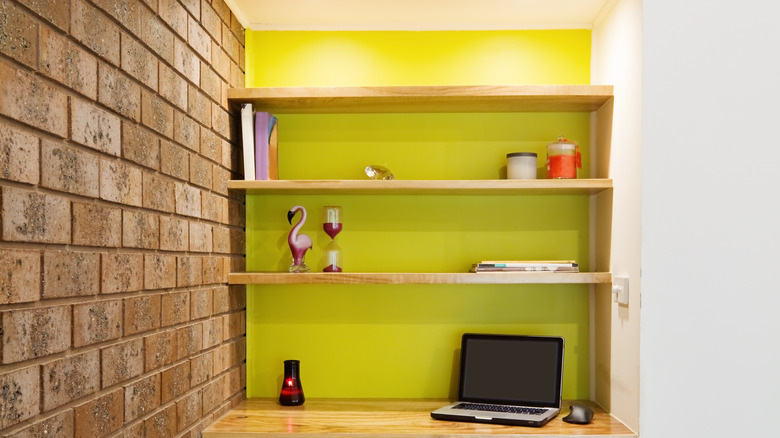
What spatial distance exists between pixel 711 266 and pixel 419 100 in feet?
3.75

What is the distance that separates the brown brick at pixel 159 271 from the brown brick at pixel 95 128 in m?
0.32

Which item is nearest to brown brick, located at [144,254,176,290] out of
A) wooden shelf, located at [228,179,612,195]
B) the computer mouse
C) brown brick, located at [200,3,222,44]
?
wooden shelf, located at [228,179,612,195]

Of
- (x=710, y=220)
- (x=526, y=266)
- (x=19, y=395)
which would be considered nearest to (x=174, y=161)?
(x=19, y=395)

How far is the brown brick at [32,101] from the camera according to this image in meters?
1.30

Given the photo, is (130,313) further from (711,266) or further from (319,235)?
(711,266)

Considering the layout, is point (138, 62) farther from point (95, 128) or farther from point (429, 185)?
point (429, 185)

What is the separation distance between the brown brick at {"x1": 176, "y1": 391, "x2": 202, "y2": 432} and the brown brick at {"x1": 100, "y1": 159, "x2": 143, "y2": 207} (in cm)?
64

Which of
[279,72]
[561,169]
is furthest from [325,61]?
[561,169]

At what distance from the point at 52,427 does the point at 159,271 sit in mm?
613

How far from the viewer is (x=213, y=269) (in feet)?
8.23

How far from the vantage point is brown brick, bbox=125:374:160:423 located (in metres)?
1.79

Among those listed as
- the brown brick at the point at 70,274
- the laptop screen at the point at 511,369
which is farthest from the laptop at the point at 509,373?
the brown brick at the point at 70,274

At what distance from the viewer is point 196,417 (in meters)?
2.30

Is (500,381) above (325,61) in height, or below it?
below
